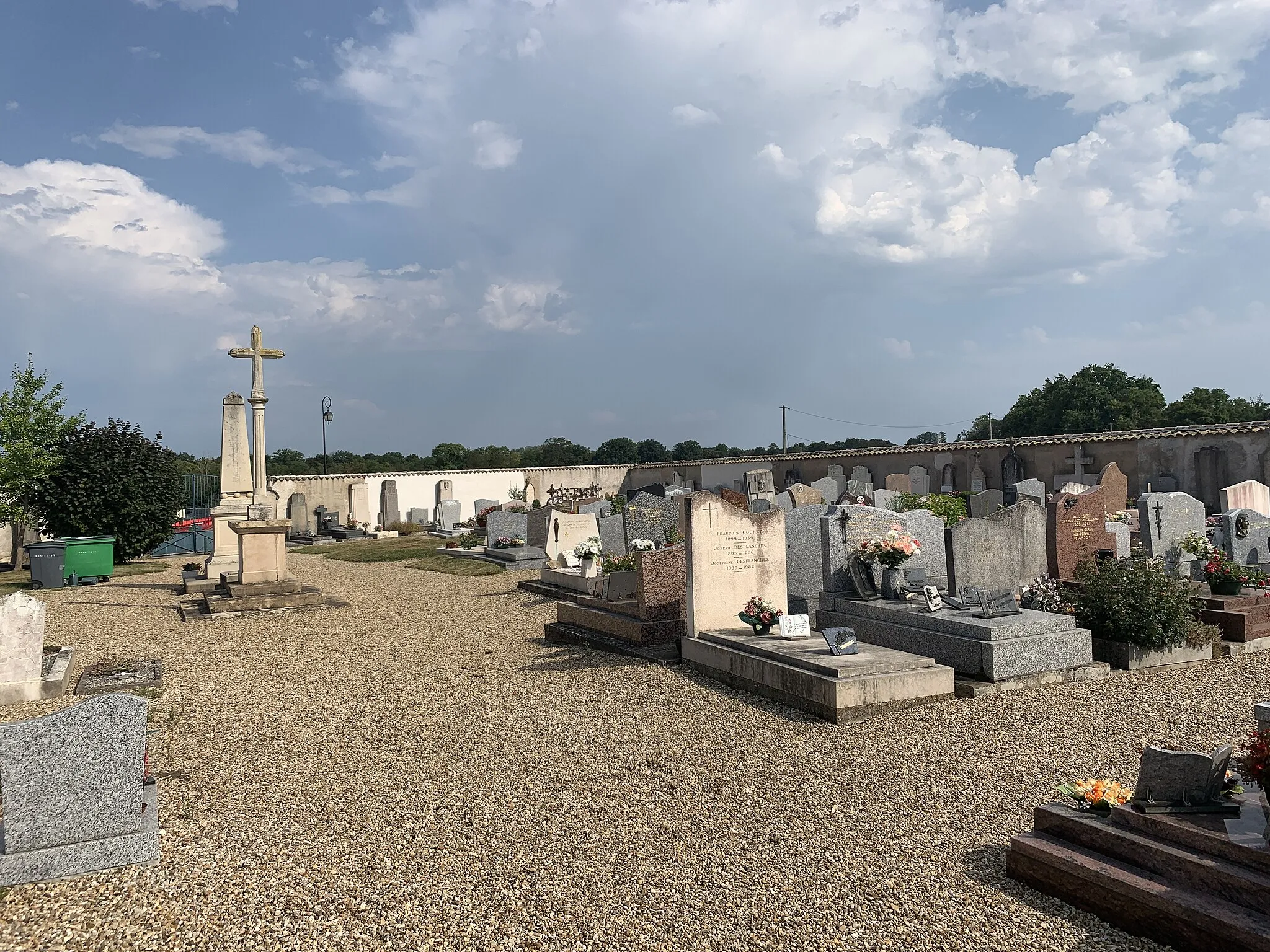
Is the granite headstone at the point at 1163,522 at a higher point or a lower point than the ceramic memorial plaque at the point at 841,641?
higher

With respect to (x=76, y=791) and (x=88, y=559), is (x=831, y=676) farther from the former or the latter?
(x=88, y=559)

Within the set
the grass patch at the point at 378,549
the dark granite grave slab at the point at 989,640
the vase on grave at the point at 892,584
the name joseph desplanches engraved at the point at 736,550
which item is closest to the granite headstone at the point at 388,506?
the grass patch at the point at 378,549

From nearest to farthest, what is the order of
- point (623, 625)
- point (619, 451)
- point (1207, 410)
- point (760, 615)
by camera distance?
point (760, 615), point (623, 625), point (1207, 410), point (619, 451)

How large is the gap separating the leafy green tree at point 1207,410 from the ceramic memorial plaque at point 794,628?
45.0 m

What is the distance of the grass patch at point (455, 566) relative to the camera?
1803cm

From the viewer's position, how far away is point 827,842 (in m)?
4.38

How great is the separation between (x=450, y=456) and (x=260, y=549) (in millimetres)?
47623

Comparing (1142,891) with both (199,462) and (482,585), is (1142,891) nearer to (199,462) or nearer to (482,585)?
(482,585)

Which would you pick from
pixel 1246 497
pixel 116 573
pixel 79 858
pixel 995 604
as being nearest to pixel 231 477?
pixel 116 573

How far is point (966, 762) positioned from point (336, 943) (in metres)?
3.97

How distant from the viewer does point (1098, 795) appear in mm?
3867

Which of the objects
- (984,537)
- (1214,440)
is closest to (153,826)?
(984,537)

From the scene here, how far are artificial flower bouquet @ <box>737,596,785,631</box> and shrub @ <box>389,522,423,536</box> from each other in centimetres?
2268

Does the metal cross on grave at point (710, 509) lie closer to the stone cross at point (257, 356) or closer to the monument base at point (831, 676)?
the monument base at point (831, 676)
